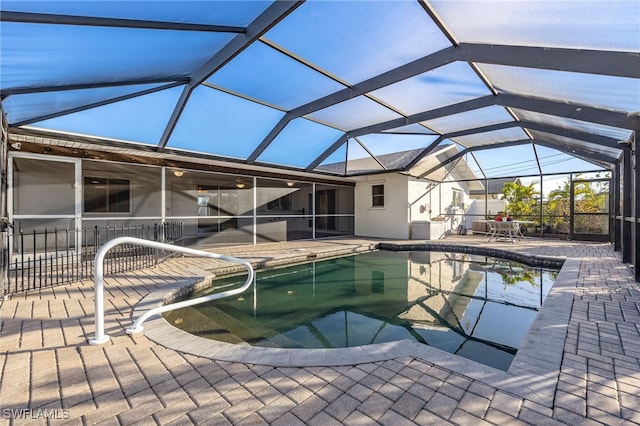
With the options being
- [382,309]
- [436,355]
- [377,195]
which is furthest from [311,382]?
[377,195]

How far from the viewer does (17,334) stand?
2.85 meters

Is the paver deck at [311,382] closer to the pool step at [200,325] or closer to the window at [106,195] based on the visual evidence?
the pool step at [200,325]

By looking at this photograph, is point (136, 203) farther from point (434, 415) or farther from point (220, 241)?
point (434, 415)

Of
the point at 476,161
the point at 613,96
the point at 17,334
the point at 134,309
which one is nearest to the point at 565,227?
the point at 476,161

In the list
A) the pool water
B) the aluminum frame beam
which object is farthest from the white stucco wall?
the aluminum frame beam

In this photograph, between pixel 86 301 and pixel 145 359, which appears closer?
pixel 145 359

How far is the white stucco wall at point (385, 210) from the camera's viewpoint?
463 inches

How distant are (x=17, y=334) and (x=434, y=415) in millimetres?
3737

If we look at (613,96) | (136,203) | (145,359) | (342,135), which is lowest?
(145,359)

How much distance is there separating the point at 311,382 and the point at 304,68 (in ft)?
14.3

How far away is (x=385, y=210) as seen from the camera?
40.3 feet

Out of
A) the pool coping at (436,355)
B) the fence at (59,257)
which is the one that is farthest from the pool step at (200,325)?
the fence at (59,257)

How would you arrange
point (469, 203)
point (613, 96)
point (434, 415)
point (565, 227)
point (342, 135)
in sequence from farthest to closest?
1. point (469, 203)
2. point (565, 227)
3. point (342, 135)
4. point (613, 96)
5. point (434, 415)

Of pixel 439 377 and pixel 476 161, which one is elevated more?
pixel 476 161
